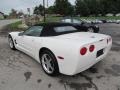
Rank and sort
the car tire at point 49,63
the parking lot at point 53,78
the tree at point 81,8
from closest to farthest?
1. the parking lot at point 53,78
2. the car tire at point 49,63
3. the tree at point 81,8

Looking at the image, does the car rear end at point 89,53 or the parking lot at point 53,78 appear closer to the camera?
the car rear end at point 89,53

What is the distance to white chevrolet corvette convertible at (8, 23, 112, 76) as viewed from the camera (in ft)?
10.9

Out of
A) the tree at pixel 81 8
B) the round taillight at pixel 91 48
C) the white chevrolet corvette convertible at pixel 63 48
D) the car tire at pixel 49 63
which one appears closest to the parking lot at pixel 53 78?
the car tire at pixel 49 63

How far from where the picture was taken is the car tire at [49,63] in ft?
12.2

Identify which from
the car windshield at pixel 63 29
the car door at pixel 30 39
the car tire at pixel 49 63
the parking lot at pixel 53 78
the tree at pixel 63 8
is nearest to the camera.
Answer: the parking lot at pixel 53 78

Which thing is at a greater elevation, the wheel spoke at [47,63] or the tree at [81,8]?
the tree at [81,8]

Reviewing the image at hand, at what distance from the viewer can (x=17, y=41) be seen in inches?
225

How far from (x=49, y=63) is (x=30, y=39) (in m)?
1.08

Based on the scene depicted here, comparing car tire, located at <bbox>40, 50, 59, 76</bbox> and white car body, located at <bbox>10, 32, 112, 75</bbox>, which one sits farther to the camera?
car tire, located at <bbox>40, 50, 59, 76</bbox>

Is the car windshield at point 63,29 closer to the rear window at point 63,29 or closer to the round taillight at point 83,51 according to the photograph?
the rear window at point 63,29

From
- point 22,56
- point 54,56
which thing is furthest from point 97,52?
point 22,56

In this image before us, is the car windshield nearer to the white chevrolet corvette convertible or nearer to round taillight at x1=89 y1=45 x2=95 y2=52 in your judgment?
the white chevrolet corvette convertible

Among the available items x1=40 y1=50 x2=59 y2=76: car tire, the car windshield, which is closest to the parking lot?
x1=40 y1=50 x2=59 y2=76: car tire

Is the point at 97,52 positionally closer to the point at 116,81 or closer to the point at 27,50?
the point at 116,81
